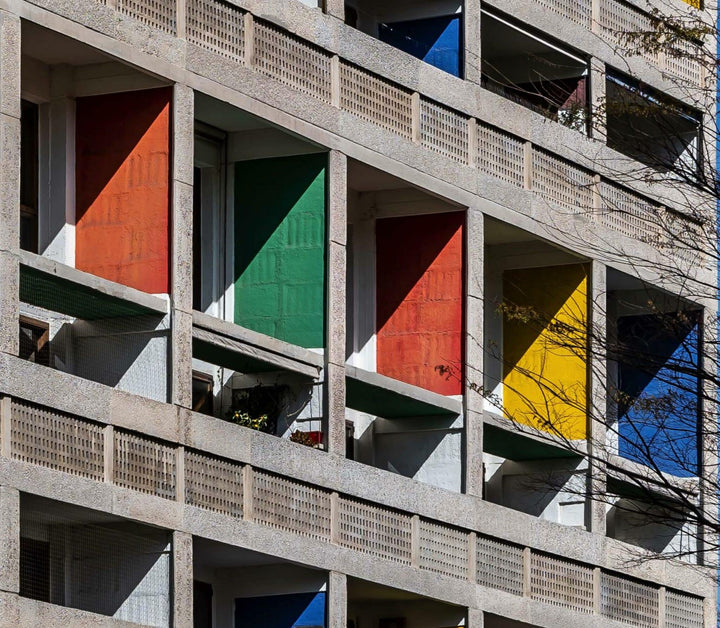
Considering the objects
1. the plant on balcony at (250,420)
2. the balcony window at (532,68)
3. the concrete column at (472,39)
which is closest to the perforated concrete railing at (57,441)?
the plant on balcony at (250,420)

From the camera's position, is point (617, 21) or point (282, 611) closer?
point (282, 611)

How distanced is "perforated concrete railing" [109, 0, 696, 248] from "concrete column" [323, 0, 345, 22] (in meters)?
0.72

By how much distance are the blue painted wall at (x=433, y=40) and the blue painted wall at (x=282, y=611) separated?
35.5 feet

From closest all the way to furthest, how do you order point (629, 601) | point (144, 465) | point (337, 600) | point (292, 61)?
point (144, 465) < point (337, 600) < point (292, 61) < point (629, 601)

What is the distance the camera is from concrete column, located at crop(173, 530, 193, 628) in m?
36.9

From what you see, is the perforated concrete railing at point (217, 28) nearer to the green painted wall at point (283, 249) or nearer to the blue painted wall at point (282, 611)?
the green painted wall at point (283, 249)

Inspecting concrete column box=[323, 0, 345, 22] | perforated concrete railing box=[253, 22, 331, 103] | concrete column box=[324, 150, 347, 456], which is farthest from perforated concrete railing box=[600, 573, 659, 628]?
concrete column box=[323, 0, 345, 22]

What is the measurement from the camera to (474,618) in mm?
43531

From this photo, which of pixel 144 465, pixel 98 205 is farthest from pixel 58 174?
pixel 144 465

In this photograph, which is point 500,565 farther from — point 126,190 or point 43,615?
point 43,615

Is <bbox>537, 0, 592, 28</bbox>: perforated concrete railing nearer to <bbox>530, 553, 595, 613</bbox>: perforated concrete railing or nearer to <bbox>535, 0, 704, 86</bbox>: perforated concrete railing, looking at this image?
<bbox>535, 0, 704, 86</bbox>: perforated concrete railing

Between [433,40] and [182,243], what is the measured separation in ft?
33.8

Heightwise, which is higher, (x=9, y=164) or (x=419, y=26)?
(x=419, y=26)

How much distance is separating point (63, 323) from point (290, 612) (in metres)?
6.04
